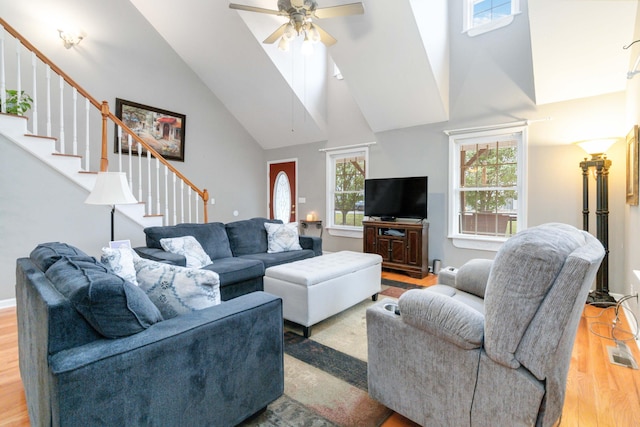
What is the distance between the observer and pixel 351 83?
470 cm

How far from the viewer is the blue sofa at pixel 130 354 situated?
3.29ft

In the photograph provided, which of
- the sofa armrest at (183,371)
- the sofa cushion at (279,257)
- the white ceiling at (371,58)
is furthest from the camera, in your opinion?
the sofa cushion at (279,257)

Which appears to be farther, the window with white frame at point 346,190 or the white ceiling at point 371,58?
the window with white frame at point 346,190

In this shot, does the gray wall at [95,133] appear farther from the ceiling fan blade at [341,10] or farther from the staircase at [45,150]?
the ceiling fan blade at [341,10]

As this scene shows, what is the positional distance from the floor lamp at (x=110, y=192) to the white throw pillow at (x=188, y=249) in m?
0.60

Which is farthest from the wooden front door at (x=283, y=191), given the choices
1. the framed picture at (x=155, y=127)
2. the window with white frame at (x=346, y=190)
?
the framed picture at (x=155, y=127)

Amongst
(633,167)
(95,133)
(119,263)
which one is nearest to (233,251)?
(119,263)

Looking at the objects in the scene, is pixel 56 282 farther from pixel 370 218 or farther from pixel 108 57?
pixel 108 57

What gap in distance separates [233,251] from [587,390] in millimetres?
3449

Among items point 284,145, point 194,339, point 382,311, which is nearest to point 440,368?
point 382,311

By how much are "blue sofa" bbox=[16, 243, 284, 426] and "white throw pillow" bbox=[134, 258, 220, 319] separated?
0.28 ft

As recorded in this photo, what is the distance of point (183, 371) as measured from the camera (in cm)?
121

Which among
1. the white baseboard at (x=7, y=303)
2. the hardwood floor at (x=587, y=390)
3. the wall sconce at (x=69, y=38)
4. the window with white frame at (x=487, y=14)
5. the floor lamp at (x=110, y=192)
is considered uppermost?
the window with white frame at (x=487, y=14)

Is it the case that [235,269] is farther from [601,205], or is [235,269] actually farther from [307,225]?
[601,205]
